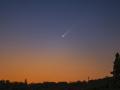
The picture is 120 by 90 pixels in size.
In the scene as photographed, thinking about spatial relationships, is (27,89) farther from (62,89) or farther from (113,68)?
(113,68)

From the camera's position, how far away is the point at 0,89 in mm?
125188

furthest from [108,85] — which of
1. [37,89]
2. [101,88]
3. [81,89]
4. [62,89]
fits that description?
[37,89]

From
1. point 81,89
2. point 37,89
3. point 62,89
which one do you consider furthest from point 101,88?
point 37,89

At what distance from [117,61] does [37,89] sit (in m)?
53.1

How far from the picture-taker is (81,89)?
85.4 m

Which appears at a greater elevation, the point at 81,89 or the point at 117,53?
the point at 117,53

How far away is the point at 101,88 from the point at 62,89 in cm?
2226

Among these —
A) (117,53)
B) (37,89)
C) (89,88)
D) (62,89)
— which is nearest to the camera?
(117,53)

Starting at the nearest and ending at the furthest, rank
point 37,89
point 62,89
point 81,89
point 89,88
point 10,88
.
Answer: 1. point 89,88
2. point 81,89
3. point 62,89
4. point 37,89
5. point 10,88

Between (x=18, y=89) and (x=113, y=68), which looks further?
(x=18, y=89)

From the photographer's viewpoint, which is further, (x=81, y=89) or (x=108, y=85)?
(x=81, y=89)

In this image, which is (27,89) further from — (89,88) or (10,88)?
(89,88)

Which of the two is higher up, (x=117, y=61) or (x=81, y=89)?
(x=117, y=61)

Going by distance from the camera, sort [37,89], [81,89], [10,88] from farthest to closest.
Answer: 1. [10,88]
2. [37,89]
3. [81,89]
